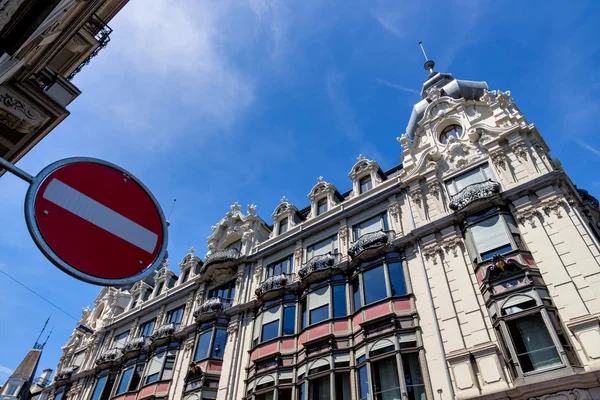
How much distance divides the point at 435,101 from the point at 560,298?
14059 mm

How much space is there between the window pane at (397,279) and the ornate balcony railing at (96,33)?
15.0m

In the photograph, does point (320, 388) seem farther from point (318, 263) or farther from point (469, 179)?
point (469, 179)

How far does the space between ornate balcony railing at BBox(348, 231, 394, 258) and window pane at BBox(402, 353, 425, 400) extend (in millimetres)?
5643

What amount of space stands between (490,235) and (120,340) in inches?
1149

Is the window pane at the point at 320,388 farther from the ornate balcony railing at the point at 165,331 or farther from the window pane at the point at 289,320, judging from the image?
the ornate balcony railing at the point at 165,331

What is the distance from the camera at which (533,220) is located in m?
15.8

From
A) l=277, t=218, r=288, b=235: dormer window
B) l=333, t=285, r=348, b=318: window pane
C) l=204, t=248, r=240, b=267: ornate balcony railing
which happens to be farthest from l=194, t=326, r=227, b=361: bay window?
l=333, t=285, r=348, b=318: window pane

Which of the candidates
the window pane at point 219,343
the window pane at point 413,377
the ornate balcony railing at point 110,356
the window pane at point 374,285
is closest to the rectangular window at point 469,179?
the window pane at point 374,285

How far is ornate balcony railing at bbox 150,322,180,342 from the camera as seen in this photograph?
2614 centimetres

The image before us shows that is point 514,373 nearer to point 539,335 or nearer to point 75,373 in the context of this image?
point 539,335

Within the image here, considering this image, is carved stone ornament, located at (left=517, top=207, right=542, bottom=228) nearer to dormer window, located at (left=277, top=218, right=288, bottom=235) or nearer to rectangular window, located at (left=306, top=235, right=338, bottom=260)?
rectangular window, located at (left=306, top=235, right=338, bottom=260)

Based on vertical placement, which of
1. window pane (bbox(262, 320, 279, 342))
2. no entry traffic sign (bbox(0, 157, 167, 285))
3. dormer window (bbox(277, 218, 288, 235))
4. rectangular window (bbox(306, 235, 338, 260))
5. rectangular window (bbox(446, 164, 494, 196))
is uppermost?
dormer window (bbox(277, 218, 288, 235))

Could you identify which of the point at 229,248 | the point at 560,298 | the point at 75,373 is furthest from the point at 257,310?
the point at 75,373

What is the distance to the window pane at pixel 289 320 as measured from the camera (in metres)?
20.6
